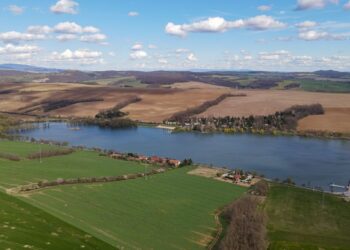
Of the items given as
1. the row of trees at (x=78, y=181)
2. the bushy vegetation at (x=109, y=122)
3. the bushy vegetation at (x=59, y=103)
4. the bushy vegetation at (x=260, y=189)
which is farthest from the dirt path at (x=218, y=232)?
Answer: the bushy vegetation at (x=59, y=103)

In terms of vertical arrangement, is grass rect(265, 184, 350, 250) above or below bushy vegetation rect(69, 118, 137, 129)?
above

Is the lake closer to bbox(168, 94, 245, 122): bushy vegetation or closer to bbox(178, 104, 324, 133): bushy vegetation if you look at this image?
bbox(178, 104, 324, 133): bushy vegetation

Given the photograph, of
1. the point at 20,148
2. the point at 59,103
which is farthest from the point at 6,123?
the point at 20,148

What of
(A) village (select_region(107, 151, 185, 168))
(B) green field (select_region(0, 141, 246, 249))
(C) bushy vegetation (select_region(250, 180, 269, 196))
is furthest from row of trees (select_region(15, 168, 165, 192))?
(C) bushy vegetation (select_region(250, 180, 269, 196))

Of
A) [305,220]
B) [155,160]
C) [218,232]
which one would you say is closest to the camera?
[218,232]

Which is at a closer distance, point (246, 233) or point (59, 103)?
point (246, 233)

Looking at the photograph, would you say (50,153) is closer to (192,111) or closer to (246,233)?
(246,233)
